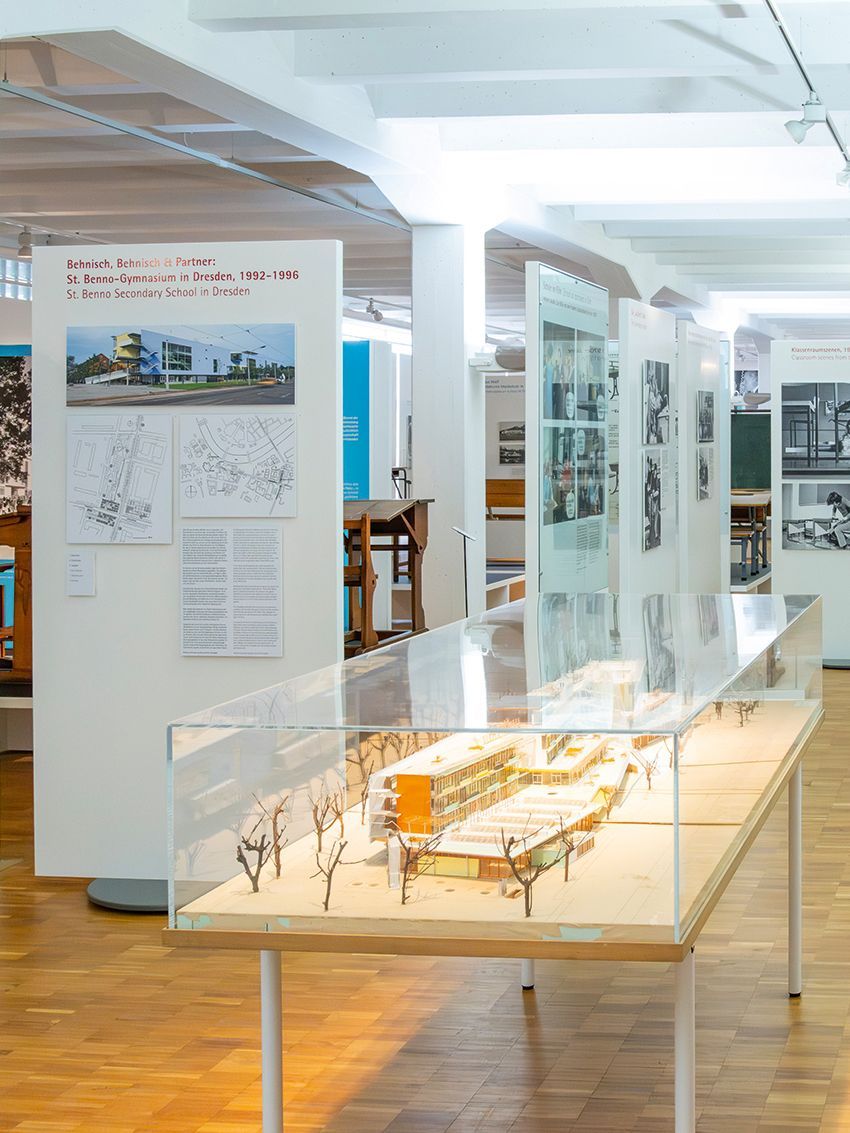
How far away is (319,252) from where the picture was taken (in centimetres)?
560

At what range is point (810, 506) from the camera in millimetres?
12562

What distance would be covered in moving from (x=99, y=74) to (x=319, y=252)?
3.20 metres

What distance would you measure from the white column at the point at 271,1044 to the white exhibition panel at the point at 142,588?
2.50m

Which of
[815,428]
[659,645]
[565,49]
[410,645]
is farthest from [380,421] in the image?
[659,645]

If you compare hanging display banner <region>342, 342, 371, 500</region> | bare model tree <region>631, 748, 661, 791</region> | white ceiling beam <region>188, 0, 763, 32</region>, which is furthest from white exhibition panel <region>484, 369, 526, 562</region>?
bare model tree <region>631, 748, 661, 791</region>

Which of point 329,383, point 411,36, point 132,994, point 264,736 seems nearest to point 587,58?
point 411,36

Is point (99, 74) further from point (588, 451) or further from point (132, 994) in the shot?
point (132, 994)

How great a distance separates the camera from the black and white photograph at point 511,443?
1816 centimetres

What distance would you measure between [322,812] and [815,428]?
1020 cm

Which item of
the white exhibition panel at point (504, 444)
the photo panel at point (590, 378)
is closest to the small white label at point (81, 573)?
the photo panel at point (590, 378)

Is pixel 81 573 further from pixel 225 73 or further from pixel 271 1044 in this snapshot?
pixel 271 1044

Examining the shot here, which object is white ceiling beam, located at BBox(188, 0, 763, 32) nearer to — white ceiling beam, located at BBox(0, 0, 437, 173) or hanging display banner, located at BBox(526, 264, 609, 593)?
white ceiling beam, located at BBox(0, 0, 437, 173)

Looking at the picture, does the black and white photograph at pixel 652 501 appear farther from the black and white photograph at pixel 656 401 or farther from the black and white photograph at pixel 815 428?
the black and white photograph at pixel 815 428

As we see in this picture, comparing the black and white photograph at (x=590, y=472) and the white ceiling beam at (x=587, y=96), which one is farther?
the black and white photograph at (x=590, y=472)
